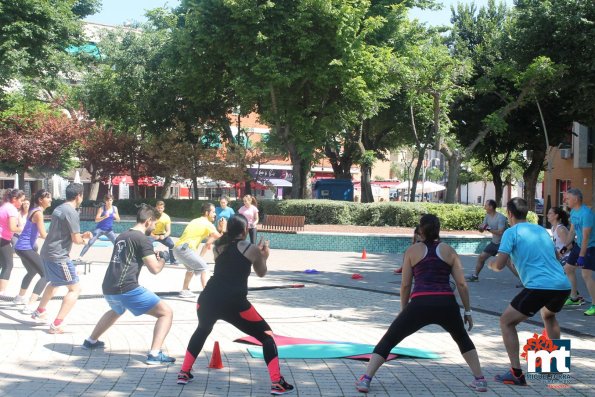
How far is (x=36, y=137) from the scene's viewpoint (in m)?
36.2

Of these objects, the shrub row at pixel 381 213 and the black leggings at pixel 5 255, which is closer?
the black leggings at pixel 5 255

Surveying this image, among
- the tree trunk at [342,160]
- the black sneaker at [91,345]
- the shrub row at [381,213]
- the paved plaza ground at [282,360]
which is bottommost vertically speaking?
the paved plaza ground at [282,360]

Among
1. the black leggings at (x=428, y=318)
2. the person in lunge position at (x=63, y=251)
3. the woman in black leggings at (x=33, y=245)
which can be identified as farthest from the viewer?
the woman in black leggings at (x=33, y=245)

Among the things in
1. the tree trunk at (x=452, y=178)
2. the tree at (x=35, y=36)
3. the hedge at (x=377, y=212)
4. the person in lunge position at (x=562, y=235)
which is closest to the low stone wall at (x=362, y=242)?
the hedge at (x=377, y=212)

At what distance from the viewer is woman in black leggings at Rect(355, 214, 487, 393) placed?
573cm

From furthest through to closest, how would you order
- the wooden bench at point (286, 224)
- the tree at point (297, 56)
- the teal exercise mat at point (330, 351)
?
1. the tree at point (297, 56)
2. the wooden bench at point (286, 224)
3. the teal exercise mat at point (330, 351)

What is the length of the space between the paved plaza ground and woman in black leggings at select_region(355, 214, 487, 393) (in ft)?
1.15

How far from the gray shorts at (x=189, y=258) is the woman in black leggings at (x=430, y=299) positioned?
5303mm

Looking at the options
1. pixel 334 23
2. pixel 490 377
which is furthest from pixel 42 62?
pixel 490 377

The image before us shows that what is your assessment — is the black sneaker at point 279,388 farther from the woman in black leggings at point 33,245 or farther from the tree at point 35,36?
the tree at point 35,36

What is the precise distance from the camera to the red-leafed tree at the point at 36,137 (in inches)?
1409

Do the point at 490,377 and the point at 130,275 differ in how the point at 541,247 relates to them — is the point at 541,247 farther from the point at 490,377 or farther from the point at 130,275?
the point at 130,275

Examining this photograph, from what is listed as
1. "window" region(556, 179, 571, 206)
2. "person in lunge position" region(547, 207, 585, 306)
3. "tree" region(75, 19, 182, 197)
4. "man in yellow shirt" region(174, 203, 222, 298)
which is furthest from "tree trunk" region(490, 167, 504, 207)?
"man in yellow shirt" region(174, 203, 222, 298)

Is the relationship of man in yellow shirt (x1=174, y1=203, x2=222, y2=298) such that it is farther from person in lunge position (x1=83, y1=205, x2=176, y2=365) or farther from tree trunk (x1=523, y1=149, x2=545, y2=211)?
tree trunk (x1=523, y1=149, x2=545, y2=211)
